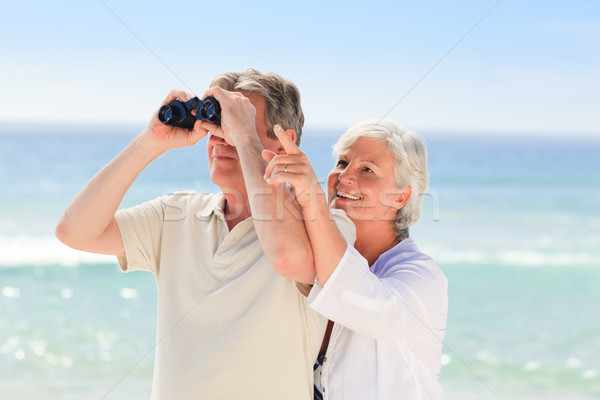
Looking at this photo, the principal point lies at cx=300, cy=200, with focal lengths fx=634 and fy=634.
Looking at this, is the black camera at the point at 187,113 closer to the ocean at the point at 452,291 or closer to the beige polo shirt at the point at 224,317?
the beige polo shirt at the point at 224,317

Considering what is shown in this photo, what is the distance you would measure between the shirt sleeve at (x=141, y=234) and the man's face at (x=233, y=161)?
0.71 feet

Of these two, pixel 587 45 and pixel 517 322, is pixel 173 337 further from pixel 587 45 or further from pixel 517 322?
pixel 587 45

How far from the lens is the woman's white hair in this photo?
2188 millimetres

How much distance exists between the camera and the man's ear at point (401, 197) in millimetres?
2229

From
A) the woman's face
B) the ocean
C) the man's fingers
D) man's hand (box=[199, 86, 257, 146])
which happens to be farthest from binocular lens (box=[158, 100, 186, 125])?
the ocean

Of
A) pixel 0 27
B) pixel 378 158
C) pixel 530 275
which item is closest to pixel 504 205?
pixel 530 275

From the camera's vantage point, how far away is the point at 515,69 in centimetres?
2233

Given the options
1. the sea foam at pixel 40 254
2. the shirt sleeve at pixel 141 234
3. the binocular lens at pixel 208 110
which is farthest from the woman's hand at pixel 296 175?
the sea foam at pixel 40 254

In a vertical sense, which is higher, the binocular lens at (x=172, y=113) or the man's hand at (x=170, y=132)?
the binocular lens at (x=172, y=113)

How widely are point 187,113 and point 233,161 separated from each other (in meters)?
0.23

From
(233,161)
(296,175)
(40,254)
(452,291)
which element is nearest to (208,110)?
(233,161)

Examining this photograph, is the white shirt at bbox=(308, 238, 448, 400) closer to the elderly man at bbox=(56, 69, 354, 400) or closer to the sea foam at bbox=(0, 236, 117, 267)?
the elderly man at bbox=(56, 69, 354, 400)

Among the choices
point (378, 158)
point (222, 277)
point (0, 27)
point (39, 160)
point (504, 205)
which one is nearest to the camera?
point (222, 277)

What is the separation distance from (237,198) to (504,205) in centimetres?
1410
